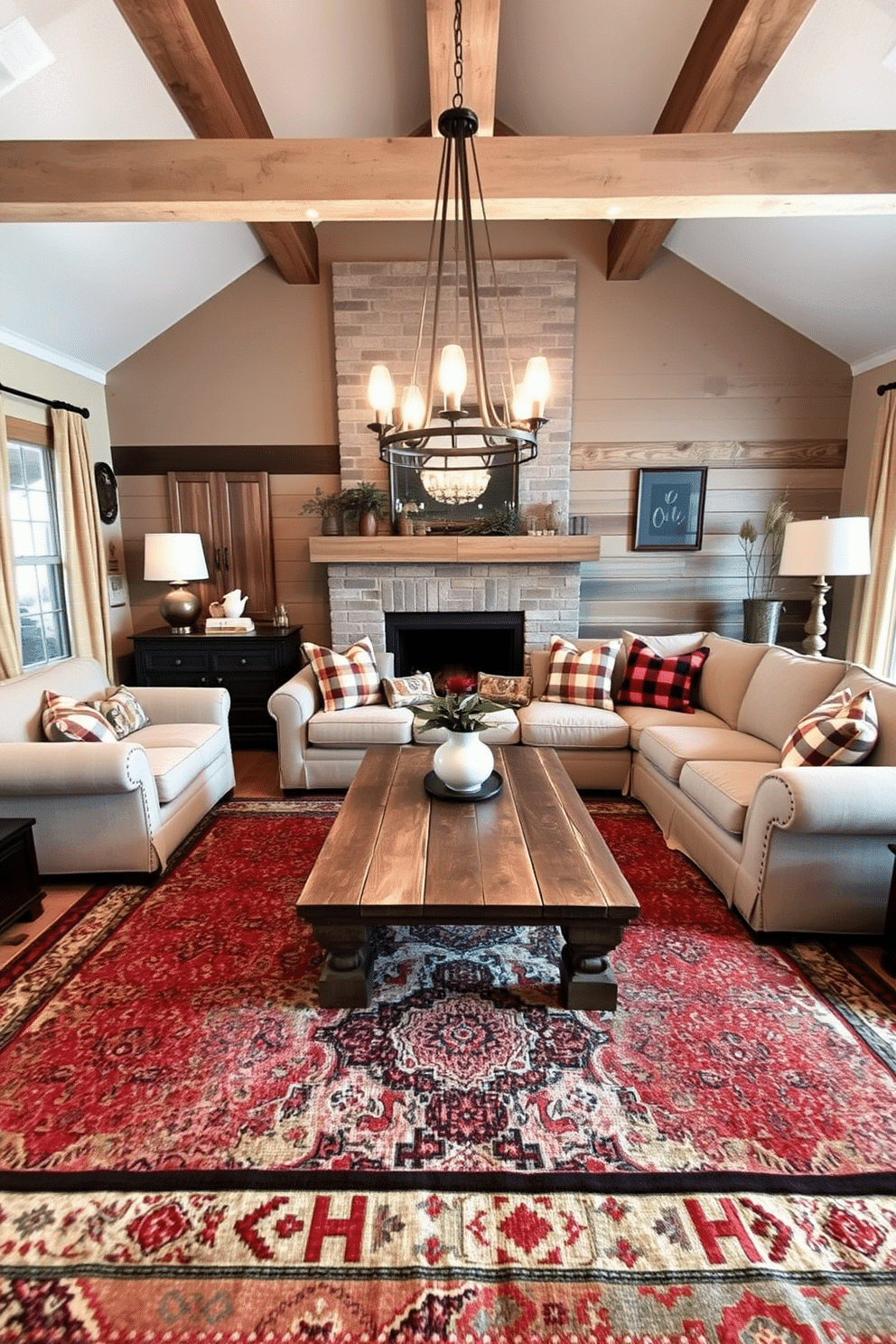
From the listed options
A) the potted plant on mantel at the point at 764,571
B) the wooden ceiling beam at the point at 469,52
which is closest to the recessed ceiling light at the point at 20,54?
the wooden ceiling beam at the point at 469,52

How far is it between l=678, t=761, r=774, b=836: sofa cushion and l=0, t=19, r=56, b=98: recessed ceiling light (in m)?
3.84

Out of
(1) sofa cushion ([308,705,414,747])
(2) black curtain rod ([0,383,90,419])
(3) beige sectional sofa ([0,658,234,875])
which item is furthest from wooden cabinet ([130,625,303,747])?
(2) black curtain rod ([0,383,90,419])

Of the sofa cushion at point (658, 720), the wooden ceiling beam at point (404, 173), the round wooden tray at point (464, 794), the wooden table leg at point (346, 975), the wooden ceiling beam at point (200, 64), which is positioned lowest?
the wooden table leg at point (346, 975)

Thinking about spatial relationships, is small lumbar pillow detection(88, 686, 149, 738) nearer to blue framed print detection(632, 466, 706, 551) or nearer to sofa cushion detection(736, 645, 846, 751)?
sofa cushion detection(736, 645, 846, 751)

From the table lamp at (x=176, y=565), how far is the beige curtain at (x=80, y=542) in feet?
1.06

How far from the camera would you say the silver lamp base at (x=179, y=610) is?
4488 mm

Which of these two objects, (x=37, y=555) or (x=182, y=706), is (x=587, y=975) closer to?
(x=182, y=706)

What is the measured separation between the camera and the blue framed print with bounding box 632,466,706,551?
15.2 feet

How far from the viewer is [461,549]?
14.3 ft

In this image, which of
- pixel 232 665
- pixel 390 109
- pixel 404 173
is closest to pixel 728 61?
pixel 404 173

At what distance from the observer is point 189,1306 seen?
3.91 ft

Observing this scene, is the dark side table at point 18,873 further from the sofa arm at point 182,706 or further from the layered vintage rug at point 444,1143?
the sofa arm at point 182,706

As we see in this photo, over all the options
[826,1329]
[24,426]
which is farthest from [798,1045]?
[24,426]

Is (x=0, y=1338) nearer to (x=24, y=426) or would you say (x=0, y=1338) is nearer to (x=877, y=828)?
(x=877, y=828)
